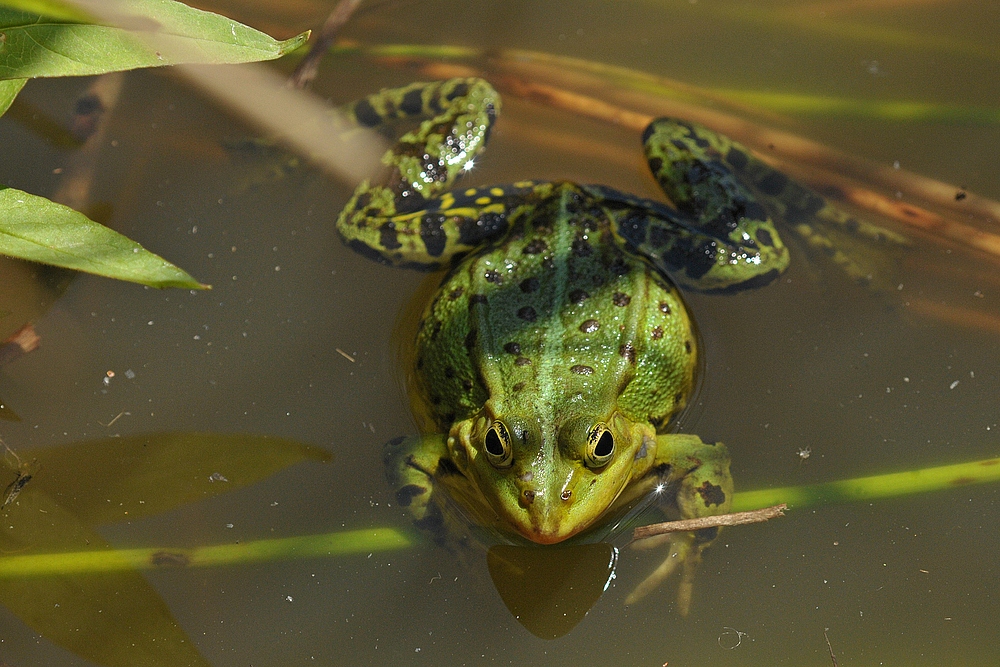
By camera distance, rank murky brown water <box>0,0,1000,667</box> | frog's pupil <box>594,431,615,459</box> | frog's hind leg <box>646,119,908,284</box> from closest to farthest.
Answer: frog's pupil <box>594,431,615,459</box>
murky brown water <box>0,0,1000,667</box>
frog's hind leg <box>646,119,908,284</box>

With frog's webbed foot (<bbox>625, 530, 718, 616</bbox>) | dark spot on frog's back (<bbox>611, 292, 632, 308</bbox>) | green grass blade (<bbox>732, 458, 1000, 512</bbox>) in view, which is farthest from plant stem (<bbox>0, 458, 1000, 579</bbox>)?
dark spot on frog's back (<bbox>611, 292, 632, 308</bbox>)

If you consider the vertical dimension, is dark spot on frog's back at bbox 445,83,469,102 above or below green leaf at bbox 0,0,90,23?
below

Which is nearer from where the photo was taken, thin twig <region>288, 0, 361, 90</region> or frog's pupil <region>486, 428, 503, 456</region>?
frog's pupil <region>486, 428, 503, 456</region>

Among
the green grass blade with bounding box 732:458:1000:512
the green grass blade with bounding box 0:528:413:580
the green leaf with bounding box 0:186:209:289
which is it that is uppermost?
the green leaf with bounding box 0:186:209:289

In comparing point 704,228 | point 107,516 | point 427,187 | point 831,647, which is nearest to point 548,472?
point 831,647

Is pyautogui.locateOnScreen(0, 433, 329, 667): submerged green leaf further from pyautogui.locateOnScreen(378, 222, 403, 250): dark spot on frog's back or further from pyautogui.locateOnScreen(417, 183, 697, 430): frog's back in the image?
pyautogui.locateOnScreen(378, 222, 403, 250): dark spot on frog's back

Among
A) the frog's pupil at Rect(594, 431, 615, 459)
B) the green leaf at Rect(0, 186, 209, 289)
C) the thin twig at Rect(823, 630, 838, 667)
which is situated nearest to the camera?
the green leaf at Rect(0, 186, 209, 289)

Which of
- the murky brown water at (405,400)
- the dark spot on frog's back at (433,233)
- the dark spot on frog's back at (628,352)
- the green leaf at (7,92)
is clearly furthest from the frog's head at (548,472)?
the green leaf at (7,92)
